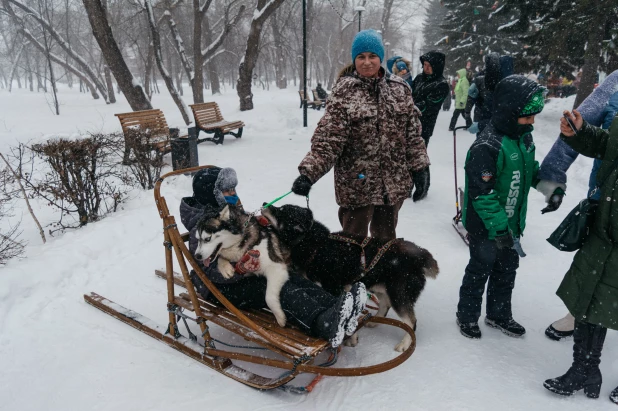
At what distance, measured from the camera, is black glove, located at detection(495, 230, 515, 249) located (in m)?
2.62

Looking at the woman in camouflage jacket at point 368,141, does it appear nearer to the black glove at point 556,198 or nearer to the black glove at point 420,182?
the black glove at point 420,182

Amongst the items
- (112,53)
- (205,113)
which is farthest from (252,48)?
(112,53)

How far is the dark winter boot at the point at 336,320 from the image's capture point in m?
2.31

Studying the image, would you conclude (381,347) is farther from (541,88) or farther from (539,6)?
(539,6)

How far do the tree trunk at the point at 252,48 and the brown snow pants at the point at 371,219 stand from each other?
35.3 ft

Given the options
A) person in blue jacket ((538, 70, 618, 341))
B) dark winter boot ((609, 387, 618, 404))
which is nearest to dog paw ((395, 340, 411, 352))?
dark winter boot ((609, 387, 618, 404))

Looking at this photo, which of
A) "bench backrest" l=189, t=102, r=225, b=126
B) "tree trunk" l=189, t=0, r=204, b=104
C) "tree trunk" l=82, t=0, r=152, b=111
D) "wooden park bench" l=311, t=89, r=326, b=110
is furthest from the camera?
"wooden park bench" l=311, t=89, r=326, b=110

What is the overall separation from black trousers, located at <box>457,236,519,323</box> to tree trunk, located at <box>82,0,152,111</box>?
9.89m

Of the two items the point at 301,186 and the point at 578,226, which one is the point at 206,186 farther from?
the point at 578,226

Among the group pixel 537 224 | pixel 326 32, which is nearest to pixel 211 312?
pixel 537 224

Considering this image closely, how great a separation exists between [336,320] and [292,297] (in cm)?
37

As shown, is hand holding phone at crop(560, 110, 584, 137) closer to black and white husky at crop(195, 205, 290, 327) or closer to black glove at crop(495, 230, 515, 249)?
black glove at crop(495, 230, 515, 249)

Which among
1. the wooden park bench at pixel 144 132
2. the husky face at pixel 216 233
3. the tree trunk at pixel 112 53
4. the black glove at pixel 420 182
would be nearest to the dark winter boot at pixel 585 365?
the black glove at pixel 420 182

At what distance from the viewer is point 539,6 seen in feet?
37.0
